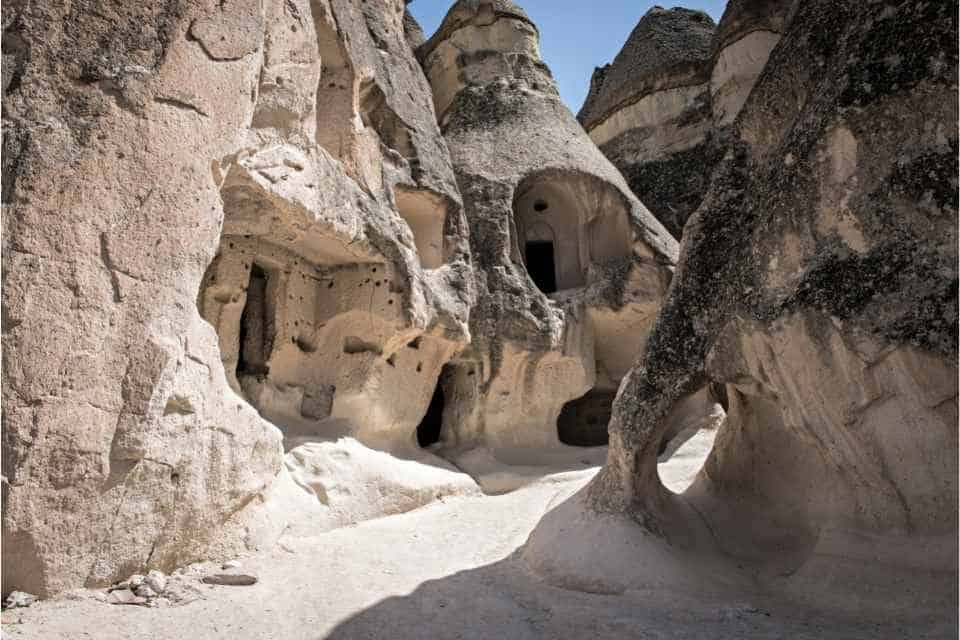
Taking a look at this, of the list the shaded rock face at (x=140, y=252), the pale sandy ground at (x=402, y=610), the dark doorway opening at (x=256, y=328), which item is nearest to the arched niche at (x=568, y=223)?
the dark doorway opening at (x=256, y=328)

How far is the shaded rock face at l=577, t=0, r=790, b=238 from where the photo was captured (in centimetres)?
1327

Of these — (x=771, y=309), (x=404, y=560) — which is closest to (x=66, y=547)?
(x=404, y=560)

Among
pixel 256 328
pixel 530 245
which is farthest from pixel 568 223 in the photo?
pixel 256 328

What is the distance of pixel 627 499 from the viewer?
15.5 ft

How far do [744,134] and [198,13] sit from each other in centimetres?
349

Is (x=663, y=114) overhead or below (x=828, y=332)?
overhead

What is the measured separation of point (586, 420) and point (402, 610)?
8.06m

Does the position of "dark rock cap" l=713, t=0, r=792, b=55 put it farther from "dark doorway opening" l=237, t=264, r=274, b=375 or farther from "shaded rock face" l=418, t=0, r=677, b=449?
"dark doorway opening" l=237, t=264, r=274, b=375

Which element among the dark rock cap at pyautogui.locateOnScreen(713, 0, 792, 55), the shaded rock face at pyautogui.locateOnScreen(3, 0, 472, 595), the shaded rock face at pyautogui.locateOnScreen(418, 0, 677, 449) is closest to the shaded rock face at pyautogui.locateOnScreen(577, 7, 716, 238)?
the dark rock cap at pyautogui.locateOnScreen(713, 0, 792, 55)

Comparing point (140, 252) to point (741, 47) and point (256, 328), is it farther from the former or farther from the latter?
point (741, 47)

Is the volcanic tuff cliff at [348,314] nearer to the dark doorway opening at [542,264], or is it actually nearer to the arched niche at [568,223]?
the arched niche at [568,223]

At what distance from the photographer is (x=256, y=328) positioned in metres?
7.25

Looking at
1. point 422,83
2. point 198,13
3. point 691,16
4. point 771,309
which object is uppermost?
point 691,16

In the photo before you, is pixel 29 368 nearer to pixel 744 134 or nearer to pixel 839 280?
pixel 839 280
